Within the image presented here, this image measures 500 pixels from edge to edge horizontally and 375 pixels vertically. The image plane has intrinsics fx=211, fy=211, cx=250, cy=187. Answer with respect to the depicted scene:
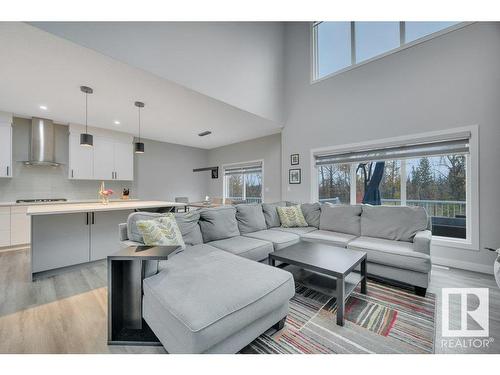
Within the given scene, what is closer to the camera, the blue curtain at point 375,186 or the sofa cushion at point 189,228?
the sofa cushion at point 189,228

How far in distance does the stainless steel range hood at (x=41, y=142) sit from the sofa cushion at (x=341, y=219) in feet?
18.0

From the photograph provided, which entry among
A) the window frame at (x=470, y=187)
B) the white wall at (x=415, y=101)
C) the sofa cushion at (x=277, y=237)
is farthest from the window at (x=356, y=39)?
the sofa cushion at (x=277, y=237)

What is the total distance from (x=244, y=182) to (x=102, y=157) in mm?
3637

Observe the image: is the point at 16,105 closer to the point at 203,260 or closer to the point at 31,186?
the point at 31,186

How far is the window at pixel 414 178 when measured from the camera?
121 inches

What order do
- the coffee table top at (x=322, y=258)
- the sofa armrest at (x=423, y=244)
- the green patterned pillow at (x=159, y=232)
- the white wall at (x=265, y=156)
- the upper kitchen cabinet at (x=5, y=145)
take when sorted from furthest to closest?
the white wall at (x=265, y=156)
the upper kitchen cabinet at (x=5, y=145)
the sofa armrest at (x=423, y=244)
the green patterned pillow at (x=159, y=232)
the coffee table top at (x=322, y=258)

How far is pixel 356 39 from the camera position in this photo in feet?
13.1

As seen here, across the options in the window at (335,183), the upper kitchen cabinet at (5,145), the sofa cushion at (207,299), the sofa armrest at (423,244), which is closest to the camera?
the sofa cushion at (207,299)

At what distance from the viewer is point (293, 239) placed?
290 cm

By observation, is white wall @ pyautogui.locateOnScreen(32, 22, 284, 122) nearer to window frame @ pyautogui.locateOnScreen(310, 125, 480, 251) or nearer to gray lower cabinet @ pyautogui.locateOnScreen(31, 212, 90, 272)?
gray lower cabinet @ pyautogui.locateOnScreen(31, 212, 90, 272)

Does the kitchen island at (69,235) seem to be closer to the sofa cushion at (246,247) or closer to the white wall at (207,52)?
the sofa cushion at (246,247)

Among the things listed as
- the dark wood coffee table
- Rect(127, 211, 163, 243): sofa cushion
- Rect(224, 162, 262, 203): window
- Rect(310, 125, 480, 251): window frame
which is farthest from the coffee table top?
Rect(224, 162, 262, 203): window

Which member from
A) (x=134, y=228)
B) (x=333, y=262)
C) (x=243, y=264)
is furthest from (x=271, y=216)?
(x=134, y=228)
